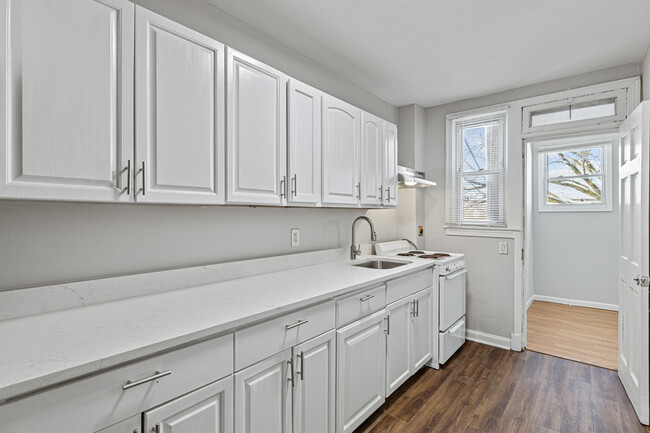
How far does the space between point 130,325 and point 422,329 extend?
2169 millimetres

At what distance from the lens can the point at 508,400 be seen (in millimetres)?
2338

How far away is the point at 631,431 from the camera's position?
200 centimetres

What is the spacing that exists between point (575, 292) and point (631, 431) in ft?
10.5

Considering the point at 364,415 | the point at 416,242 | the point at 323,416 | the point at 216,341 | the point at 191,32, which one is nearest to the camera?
the point at 216,341

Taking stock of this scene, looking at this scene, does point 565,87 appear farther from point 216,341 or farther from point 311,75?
point 216,341

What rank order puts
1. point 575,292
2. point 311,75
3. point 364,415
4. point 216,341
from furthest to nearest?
point 575,292 < point 311,75 < point 364,415 < point 216,341

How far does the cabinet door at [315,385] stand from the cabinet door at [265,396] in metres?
0.06

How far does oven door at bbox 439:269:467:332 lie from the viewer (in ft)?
9.27

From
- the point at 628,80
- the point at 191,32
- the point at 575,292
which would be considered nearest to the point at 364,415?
the point at 191,32

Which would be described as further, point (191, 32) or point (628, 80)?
point (628, 80)

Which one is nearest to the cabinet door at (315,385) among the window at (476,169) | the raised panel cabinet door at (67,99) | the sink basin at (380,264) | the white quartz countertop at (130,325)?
the white quartz countertop at (130,325)

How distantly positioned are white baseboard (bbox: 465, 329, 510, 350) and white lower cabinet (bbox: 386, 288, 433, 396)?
3.20 feet

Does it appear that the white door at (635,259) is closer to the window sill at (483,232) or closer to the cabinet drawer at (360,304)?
the window sill at (483,232)

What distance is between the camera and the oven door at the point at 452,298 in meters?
2.83
